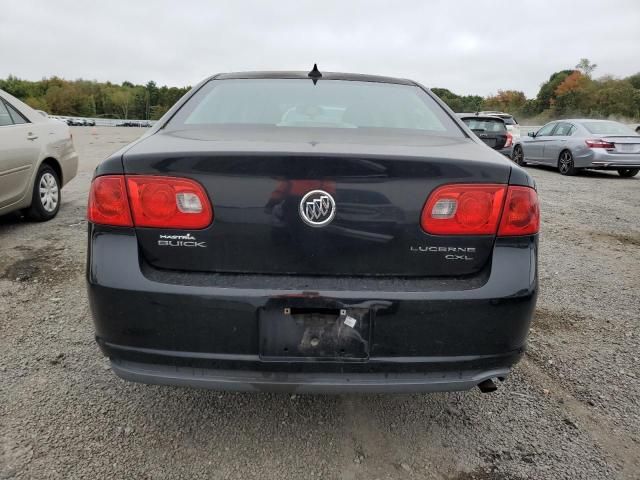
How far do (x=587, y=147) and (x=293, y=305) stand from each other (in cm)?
1141

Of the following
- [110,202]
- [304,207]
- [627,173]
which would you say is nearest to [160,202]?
[110,202]

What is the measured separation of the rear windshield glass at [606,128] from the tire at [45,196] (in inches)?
435

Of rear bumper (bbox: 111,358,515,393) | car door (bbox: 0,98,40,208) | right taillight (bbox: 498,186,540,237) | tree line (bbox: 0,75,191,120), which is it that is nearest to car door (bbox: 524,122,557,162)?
car door (bbox: 0,98,40,208)

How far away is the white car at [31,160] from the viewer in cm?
479

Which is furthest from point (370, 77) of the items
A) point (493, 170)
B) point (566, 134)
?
point (566, 134)

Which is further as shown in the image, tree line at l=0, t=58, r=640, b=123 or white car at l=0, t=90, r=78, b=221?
tree line at l=0, t=58, r=640, b=123

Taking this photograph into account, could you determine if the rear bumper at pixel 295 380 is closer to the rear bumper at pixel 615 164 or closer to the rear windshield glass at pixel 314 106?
the rear windshield glass at pixel 314 106

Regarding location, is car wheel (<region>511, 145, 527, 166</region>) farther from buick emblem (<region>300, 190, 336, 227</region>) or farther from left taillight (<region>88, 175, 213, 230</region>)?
left taillight (<region>88, 175, 213, 230</region>)

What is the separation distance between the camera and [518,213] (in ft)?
5.71

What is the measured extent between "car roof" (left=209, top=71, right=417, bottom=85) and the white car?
3003 millimetres

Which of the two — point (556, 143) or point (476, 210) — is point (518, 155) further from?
point (476, 210)

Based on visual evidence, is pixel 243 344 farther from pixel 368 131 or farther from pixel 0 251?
pixel 0 251

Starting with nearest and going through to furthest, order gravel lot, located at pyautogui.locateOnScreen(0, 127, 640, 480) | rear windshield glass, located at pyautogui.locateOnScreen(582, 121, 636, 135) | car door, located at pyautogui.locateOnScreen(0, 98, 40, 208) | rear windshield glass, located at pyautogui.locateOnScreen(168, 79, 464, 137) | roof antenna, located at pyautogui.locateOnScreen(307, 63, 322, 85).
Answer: gravel lot, located at pyautogui.locateOnScreen(0, 127, 640, 480) → rear windshield glass, located at pyautogui.locateOnScreen(168, 79, 464, 137) → roof antenna, located at pyautogui.locateOnScreen(307, 63, 322, 85) → car door, located at pyautogui.locateOnScreen(0, 98, 40, 208) → rear windshield glass, located at pyautogui.locateOnScreen(582, 121, 636, 135)

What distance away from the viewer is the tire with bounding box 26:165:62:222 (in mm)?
5281
